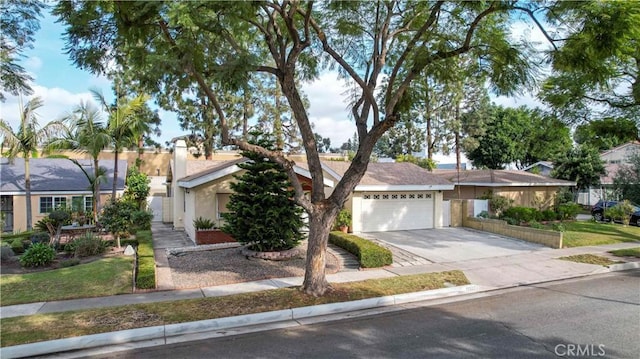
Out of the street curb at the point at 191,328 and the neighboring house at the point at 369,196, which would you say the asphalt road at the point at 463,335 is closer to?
the street curb at the point at 191,328

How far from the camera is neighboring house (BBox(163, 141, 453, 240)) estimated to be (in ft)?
57.3

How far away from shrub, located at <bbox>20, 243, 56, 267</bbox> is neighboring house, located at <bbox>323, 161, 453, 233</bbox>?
37.8 feet

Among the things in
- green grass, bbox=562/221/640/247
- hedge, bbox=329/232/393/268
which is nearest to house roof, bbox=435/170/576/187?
green grass, bbox=562/221/640/247

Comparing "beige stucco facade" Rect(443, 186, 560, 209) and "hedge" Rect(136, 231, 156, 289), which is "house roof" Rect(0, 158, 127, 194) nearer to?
"hedge" Rect(136, 231, 156, 289)

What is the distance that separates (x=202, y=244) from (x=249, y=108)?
1680 centimetres

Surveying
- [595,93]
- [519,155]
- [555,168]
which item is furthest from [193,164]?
[519,155]

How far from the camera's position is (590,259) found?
13781 mm

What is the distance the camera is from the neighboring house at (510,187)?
81.3 feet

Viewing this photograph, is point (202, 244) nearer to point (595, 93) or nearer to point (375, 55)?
point (375, 55)

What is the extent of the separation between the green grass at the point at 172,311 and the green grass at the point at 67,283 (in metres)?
1.64

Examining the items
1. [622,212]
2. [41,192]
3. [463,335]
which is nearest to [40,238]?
[41,192]

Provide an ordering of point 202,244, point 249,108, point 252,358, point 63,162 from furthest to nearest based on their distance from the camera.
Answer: point 249,108
point 63,162
point 202,244
point 252,358

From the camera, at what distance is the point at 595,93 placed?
55.8 ft

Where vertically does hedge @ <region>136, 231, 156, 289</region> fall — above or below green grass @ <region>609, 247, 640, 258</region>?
above
